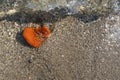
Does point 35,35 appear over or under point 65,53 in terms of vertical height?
over

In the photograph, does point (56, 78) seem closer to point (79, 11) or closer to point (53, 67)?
point (53, 67)

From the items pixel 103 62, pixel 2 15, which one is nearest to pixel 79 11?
pixel 103 62

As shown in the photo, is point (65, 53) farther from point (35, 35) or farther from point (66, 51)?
point (35, 35)

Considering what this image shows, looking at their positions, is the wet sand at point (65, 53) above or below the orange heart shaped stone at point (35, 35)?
below

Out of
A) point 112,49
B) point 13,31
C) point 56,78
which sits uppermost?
point 13,31

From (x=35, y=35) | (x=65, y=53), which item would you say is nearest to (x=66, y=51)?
(x=65, y=53)

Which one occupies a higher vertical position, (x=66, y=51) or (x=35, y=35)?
(x=35, y=35)

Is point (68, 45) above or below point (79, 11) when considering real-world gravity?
below

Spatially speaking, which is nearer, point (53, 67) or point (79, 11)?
point (53, 67)

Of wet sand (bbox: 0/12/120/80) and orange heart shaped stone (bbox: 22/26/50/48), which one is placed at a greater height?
orange heart shaped stone (bbox: 22/26/50/48)
